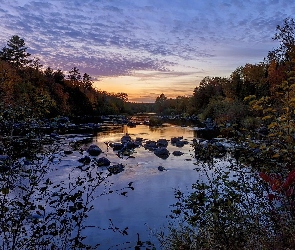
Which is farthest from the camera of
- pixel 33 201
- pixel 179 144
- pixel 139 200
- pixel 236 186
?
pixel 179 144

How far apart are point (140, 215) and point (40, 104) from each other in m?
5.57

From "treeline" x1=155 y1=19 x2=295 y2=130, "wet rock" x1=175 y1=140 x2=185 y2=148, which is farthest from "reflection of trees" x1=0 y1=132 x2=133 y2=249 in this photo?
"wet rock" x1=175 y1=140 x2=185 y2=148

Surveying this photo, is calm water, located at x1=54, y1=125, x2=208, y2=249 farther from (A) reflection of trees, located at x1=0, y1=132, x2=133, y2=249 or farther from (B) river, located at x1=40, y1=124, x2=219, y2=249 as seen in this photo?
(A) reflection of trees, located at x1=0, y1=132, x2=133, y2=249

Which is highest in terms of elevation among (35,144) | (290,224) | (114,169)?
(35,144)

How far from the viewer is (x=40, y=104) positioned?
4090 millimetres

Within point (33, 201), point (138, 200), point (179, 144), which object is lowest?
point (138, 200)

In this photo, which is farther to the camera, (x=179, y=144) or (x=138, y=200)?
(x=179, y=144)

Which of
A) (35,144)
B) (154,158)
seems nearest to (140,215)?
(35,144)

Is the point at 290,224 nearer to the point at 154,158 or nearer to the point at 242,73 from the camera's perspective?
the point at 154,158

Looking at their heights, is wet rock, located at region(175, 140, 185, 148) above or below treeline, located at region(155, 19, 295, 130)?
below

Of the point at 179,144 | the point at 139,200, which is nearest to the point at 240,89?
the point at 179,144

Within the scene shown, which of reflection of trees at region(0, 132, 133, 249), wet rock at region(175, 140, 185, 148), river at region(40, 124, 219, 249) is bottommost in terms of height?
river at region(40, 124, 219, 249)

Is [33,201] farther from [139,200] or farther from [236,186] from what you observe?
[139,200]

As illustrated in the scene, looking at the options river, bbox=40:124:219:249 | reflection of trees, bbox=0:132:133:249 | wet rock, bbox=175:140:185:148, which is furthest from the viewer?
wet rock, bbox=175:140:185:148
